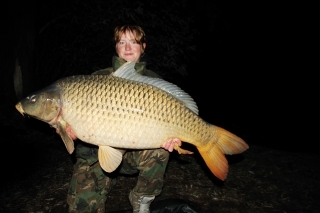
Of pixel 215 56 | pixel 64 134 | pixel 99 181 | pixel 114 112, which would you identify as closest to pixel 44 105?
pixel 64 134

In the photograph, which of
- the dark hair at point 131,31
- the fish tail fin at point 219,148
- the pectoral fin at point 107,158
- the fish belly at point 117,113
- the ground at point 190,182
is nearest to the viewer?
the fish belly at point 117,113

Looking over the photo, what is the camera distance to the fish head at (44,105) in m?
1.78

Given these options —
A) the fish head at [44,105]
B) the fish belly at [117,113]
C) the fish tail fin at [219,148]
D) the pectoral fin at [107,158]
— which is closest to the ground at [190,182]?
the fish tail fin at [219,148]

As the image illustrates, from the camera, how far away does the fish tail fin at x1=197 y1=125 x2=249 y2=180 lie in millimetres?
1955

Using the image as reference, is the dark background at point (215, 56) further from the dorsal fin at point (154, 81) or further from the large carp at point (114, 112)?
the dorsal fin at point (154, 81)

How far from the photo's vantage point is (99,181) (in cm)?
213

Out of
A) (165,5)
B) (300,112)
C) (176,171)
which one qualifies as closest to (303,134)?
(300,112)

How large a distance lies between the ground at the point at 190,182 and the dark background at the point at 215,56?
1.41 m

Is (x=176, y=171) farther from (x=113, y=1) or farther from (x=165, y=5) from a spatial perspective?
(x=165, y=5)

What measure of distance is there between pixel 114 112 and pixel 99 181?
2.19 ft

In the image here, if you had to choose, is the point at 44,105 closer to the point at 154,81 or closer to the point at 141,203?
the point at 154,81

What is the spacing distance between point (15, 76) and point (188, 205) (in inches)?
131

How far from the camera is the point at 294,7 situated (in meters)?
15.1

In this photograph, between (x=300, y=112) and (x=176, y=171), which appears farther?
(x=300, y=112)
